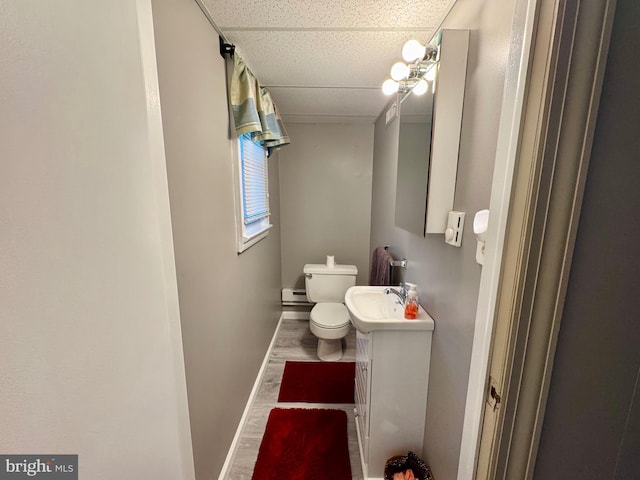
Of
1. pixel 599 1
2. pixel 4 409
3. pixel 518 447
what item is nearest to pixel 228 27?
pixel 599 1

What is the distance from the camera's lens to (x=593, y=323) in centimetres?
47

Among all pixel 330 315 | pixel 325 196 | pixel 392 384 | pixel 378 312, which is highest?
pixel 325 196

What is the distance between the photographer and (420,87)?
1101 mm

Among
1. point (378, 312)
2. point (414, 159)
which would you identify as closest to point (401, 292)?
point (378, 312)

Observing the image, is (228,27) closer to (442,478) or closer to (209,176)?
(209,176)

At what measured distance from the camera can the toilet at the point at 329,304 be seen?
2057mm

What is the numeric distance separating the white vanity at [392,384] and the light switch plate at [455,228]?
43cm

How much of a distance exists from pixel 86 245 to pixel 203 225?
0.52 meters

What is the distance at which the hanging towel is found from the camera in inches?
66.2

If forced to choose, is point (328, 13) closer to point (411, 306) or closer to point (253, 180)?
point (253, 180)

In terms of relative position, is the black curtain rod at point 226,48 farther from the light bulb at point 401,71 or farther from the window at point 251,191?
the light bulb at point 401,71

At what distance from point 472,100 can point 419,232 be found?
0.55 metres

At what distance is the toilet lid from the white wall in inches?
55.7

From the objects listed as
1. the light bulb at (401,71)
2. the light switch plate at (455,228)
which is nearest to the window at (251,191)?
the light bulb at (401,71)
